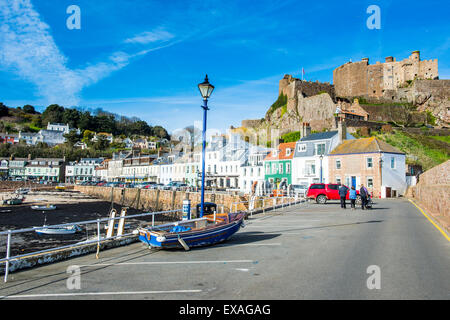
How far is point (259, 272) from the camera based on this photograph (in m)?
7.50

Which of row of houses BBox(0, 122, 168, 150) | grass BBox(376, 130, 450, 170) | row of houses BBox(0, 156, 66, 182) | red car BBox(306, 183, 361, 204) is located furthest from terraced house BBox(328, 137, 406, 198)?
row of houses BBox(0, 122, 168, 150)

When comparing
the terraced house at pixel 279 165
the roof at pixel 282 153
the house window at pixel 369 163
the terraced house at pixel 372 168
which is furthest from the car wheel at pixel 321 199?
the roof at pixel 282 153

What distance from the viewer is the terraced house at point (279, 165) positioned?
48.7 metres

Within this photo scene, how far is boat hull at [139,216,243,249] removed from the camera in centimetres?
961

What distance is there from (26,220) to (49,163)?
298 feet

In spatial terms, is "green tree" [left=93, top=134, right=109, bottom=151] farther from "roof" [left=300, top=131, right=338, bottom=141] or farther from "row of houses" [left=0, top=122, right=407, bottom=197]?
"roof" [left=300, top=131, right=338, bottom=141]

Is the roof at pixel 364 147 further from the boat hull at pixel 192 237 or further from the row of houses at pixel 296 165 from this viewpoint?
the boat hull at pixel 192 237

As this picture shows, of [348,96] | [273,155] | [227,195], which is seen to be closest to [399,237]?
[227,195]

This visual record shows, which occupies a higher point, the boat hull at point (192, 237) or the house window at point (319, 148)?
the house window at point (319, 148)

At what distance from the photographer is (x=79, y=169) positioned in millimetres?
121625

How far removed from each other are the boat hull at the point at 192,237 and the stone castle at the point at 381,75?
101m

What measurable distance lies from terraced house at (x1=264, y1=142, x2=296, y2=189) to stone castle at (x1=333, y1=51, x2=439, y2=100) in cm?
6246

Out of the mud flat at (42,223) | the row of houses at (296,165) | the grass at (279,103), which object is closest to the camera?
the mud flat at (42,223)
